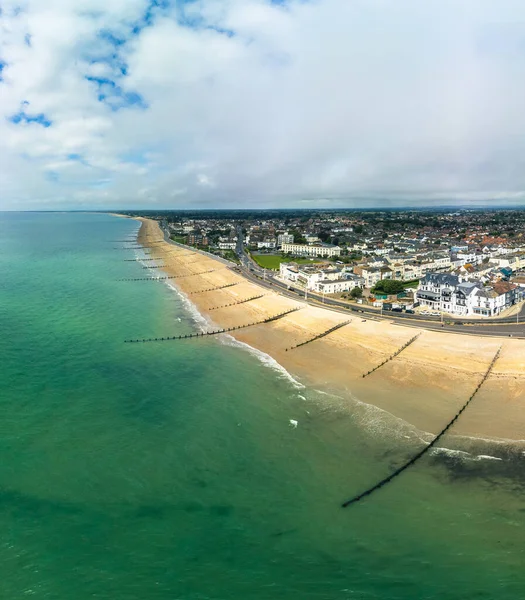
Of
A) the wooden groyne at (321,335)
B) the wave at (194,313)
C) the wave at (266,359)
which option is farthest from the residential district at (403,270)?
the wave at (266,359)

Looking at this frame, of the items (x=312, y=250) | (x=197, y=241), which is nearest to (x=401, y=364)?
(x=312, y=250)

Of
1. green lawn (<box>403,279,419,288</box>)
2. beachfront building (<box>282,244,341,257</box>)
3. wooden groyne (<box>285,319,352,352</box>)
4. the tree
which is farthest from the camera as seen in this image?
beachfront building (<box>282,244,341,257</box>)

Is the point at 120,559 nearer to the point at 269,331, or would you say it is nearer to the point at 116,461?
the point at 116,461

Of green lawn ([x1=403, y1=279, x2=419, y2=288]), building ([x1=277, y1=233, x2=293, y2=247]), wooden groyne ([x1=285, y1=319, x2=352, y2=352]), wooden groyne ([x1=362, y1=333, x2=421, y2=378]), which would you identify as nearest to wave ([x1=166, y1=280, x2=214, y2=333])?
wooden groyne ([x1=285, y1=319, x2=352, y2=352])

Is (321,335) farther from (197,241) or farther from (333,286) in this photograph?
(197,241)

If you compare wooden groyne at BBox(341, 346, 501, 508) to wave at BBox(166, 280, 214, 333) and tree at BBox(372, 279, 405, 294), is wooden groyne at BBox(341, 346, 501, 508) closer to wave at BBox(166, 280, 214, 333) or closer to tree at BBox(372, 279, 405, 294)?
wave at BBox(166, 280, 214, 333)

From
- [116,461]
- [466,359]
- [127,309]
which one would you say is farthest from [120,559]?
[127,309]
